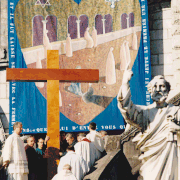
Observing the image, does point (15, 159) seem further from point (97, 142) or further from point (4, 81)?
point (4, 81)

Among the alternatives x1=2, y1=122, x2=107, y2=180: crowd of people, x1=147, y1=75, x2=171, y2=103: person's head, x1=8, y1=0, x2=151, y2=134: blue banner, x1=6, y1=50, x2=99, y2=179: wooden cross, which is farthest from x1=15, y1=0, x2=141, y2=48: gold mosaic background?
x1=147, y1=75, x2=171, y2=103: person's head

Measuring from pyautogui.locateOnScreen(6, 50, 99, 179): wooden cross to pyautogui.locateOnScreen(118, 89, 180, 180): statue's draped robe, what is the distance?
316 centimetres

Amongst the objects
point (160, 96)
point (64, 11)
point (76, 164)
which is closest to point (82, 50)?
point (64, 11)

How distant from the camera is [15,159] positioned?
8.03 meters

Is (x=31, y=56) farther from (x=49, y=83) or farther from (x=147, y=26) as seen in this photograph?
(x=49, y=83)

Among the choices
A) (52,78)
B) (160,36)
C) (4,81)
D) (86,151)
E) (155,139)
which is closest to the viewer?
(155,139)

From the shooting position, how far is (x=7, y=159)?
8031 mm

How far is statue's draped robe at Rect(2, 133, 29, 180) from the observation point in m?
7.99

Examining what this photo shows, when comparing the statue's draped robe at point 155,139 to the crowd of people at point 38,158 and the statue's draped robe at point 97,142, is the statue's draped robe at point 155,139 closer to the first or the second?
the crowd of people at point 38,158

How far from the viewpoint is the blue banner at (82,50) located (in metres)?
13.6

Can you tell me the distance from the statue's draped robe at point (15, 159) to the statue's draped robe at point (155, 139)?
124 inches

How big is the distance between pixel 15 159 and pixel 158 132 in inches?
139

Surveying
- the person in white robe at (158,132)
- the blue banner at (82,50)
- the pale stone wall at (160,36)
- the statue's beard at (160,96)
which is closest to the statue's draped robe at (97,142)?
the person in white robe at (158,132)

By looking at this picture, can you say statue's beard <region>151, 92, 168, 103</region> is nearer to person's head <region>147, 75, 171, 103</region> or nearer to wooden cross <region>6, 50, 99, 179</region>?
person's head <region>147, 75, 171, 103</region>
